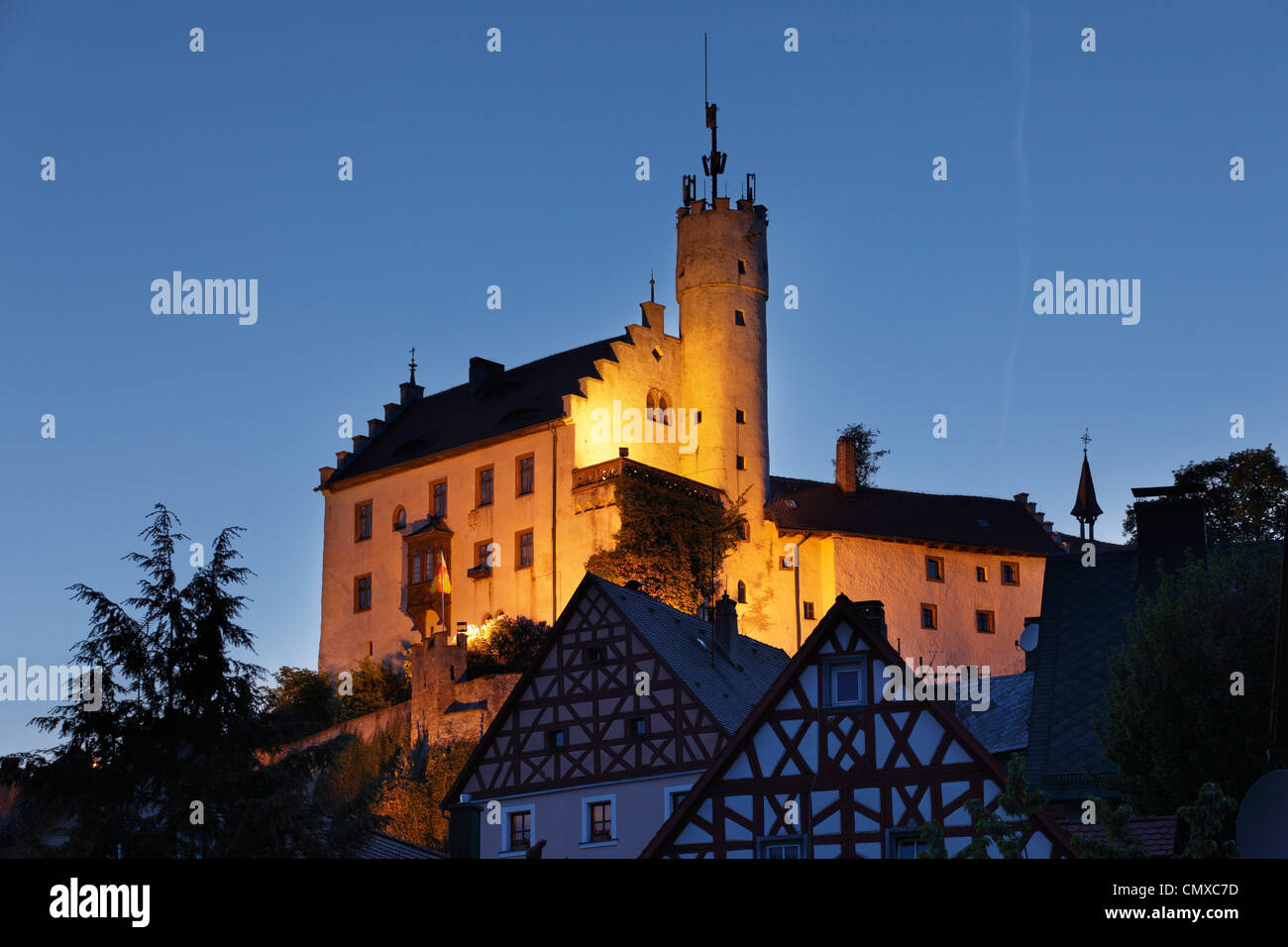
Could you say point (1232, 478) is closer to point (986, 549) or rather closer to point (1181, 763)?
point (986, 549)

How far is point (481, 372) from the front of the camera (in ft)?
242

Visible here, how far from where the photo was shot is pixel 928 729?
23203mm

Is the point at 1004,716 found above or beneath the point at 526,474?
beneath

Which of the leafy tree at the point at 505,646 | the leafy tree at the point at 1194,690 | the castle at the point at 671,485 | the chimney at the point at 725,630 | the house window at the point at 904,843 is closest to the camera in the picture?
the house window at the point at 904,843

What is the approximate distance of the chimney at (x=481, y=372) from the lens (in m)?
73.2

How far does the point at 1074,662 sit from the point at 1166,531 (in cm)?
322

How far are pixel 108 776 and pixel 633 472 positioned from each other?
35984 millimetres

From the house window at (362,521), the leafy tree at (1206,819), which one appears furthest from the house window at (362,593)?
the leafy tree at (1206,819)

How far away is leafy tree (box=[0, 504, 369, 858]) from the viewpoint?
2539 centimetres

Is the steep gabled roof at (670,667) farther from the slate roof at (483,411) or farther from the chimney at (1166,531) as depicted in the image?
the slate roof at (483,411)

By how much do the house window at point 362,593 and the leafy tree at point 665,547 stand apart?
12.3 metres

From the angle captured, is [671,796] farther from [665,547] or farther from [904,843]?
[665,547]

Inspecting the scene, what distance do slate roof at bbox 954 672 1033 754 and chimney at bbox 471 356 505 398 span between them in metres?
42.7

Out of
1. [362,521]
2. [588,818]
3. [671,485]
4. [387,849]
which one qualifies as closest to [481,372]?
[362,521]
